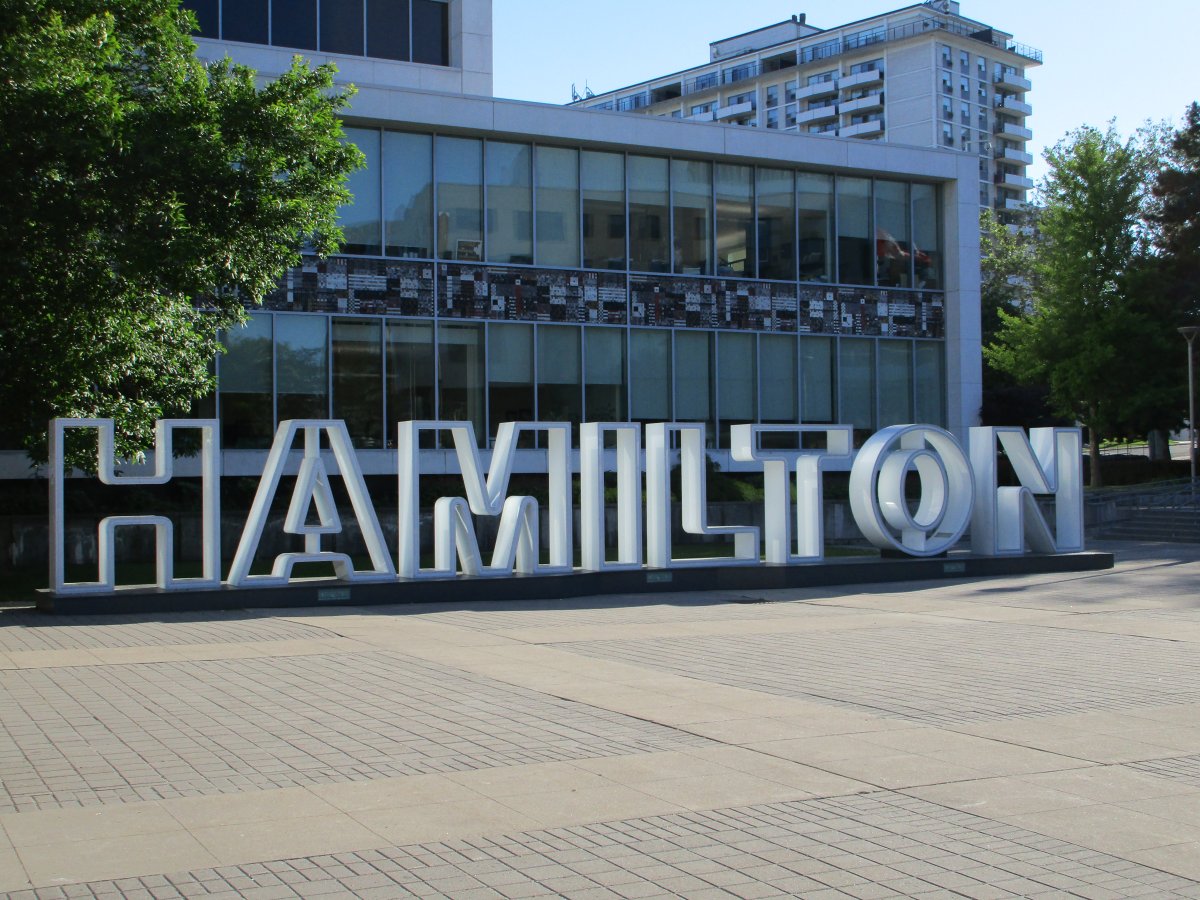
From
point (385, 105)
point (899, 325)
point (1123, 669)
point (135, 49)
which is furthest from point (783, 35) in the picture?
point (1123, 669)

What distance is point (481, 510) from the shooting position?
19.2 metres

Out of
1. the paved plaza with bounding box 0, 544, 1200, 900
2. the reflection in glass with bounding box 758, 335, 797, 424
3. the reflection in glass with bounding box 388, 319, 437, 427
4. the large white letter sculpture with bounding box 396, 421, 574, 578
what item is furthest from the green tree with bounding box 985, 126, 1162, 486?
the paved plaza with bounding box 0, 544, 1200, 900

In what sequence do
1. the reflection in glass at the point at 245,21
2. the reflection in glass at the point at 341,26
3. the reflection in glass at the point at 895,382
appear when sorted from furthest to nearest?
the reflection in glass at the point at 895,382
the reflection in glass at the point at 341,26
the reflection in glass at the point at 245,21

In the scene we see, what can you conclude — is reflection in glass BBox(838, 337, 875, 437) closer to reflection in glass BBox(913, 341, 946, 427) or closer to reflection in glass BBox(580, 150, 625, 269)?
reflection in glass BBox(913, 341, 946, 427)

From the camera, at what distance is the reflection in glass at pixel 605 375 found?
32.6m

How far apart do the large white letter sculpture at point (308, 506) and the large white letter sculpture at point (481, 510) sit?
0.64 meters

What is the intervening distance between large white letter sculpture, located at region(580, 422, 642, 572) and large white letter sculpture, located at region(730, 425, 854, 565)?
5.64 feet

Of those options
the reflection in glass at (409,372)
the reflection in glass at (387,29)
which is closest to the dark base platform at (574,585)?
the reflection in glass at (409,372)

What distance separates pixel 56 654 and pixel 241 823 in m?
7.49

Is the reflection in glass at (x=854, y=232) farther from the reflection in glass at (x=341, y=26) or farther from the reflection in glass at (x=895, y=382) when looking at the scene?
the reflection in glass at (x=341, y=26)

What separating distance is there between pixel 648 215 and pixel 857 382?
7.68m

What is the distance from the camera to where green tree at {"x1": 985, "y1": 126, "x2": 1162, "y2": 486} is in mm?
44844

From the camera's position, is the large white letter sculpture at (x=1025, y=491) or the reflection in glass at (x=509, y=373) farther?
the reflection in glass at (x=509, y=373)

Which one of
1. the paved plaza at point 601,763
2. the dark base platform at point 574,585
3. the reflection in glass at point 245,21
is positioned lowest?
the paved plaza at point 601,763
